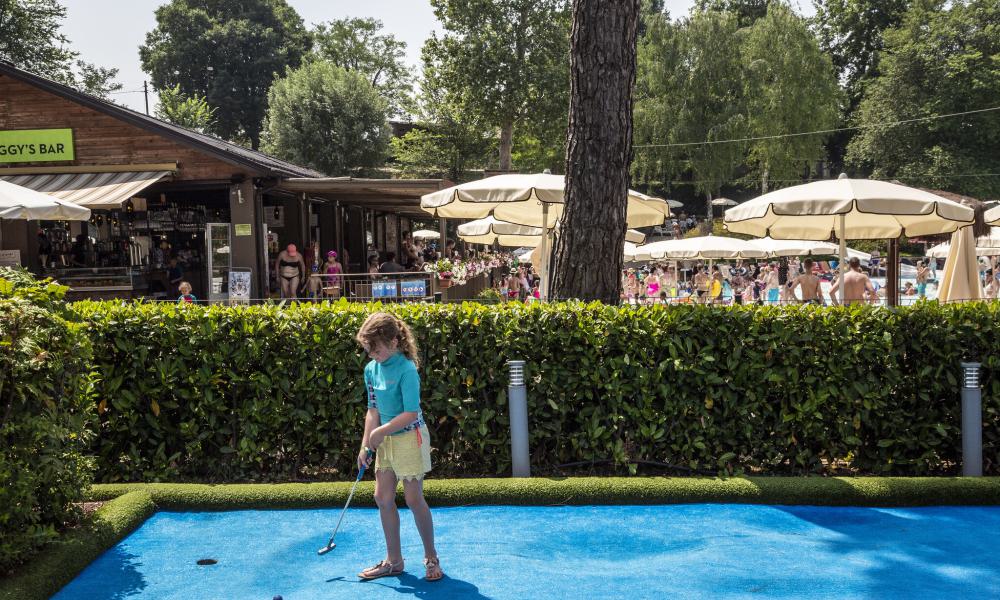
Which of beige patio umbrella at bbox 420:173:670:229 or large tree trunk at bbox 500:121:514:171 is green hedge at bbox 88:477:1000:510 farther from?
large tree trunk at bbox 500:121:514:171

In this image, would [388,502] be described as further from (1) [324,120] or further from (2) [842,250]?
(1) [324,120]

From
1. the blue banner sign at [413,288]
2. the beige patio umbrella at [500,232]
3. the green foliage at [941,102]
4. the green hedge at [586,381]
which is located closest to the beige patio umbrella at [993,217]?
the green hedge at [586,381]

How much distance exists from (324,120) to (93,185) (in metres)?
29.5

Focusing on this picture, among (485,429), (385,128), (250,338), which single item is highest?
(385,128)

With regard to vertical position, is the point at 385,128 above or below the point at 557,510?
above

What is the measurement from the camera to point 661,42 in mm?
53031

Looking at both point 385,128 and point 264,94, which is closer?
point 385,128

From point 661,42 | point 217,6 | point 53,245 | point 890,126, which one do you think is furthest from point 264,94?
point 53,245

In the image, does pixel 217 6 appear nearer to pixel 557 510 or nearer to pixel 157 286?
pixel 157 286

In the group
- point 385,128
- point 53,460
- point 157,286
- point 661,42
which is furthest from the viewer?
point 661,42

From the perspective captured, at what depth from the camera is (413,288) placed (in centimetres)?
1617

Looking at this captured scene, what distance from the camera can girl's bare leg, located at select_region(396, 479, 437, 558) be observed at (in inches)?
185

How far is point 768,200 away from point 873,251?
40.7 m

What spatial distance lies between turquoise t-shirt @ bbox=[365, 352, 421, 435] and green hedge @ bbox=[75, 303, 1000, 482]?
216cm
